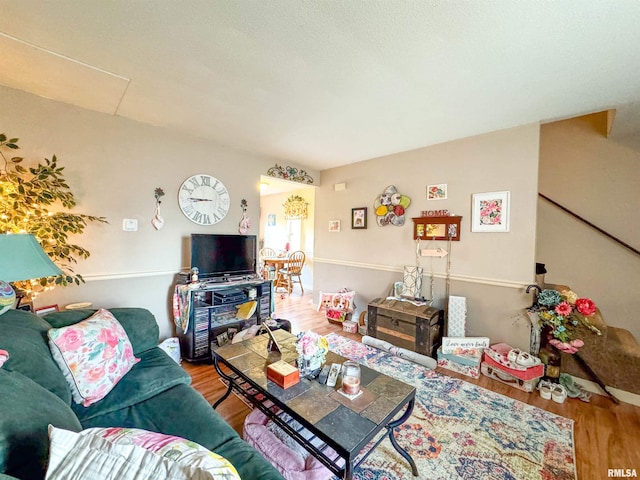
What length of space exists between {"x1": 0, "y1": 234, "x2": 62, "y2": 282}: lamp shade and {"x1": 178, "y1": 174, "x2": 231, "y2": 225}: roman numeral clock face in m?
1.72

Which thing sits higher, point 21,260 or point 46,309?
point 21,260

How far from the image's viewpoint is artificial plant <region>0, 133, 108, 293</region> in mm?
1848

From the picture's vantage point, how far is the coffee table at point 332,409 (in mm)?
1110

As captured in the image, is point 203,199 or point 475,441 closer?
point 475,441

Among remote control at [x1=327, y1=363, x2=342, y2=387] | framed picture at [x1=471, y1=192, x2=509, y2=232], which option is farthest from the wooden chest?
remote control at [x1=327, y1=363, x2=342, y2=387]

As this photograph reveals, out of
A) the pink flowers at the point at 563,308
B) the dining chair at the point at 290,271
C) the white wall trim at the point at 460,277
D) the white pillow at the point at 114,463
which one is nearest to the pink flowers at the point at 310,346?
the white pillow at the point at 114,463

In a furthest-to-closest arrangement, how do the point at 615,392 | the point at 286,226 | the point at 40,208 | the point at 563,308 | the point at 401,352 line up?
1. the point at 286,226
2. the point at 401,352
3. the point at 563,308
4. the point at 615,392
5. the point at 40,208

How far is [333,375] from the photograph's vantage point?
4.90ft

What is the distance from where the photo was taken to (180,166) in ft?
9.64

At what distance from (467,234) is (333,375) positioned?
2.26 meters

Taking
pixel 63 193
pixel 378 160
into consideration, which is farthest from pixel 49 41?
pixel 378 160

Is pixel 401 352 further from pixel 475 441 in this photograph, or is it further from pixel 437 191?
pixel 437 191

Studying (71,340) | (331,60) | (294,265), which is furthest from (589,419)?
(294,265)

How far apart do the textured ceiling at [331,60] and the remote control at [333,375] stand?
191 cm
